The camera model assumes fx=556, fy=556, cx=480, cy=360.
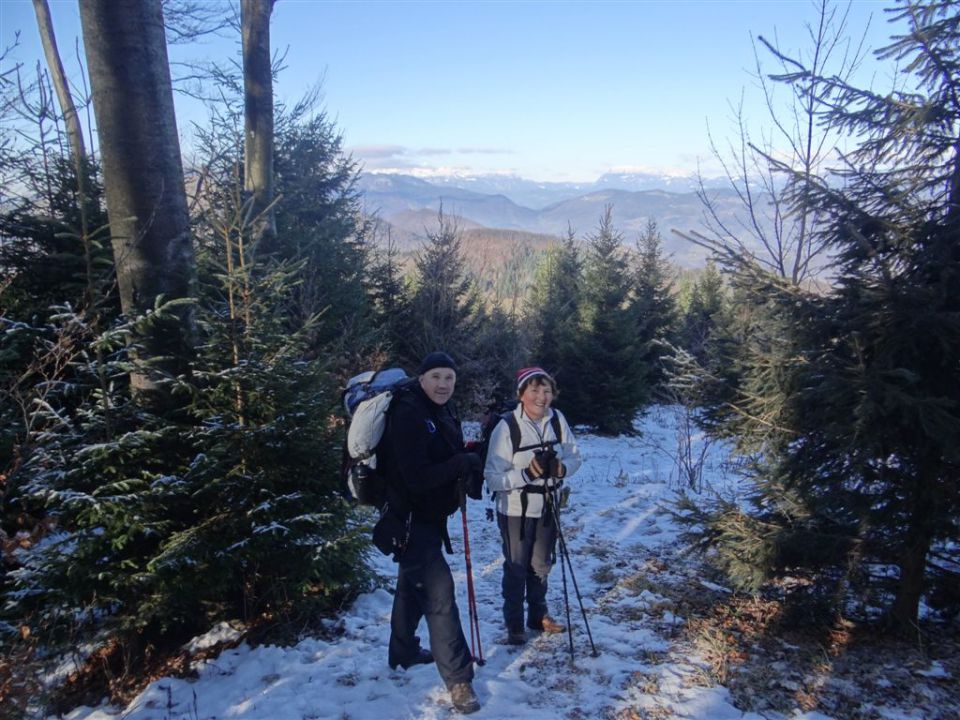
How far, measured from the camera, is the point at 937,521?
4.25 metres

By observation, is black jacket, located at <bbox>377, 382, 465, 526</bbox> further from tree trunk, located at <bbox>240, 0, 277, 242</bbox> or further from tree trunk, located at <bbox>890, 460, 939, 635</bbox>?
tree trunk, located at <bbox>240, 0, 277, 242</bbox>

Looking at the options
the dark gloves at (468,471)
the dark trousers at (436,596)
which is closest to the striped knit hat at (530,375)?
the dark gloves at (468,471)

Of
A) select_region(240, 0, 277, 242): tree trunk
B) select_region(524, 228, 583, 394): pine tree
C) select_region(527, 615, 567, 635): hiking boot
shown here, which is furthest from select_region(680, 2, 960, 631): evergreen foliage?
select_region(524, 228, 583, 394): pine tree

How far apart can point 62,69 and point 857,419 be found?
17593 mm

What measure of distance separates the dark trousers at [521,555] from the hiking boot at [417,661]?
69 cm

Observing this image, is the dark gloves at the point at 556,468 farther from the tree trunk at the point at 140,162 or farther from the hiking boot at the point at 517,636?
the tree trunk at the point at 140,162

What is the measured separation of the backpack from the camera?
369 centimetres

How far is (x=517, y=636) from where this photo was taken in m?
4.49

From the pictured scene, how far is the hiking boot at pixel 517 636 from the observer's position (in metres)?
4.49

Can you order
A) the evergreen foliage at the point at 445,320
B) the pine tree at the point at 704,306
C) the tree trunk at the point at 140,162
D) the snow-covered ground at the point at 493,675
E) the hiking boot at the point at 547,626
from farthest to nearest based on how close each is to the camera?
the pine tree at the point at 704,306 → the evergreen foliage at the point at 445,320 → the hiking boot at the point at 547,626 → the tree trunk at the point at 140,162 → the snow-covered ground at the point at 493,675

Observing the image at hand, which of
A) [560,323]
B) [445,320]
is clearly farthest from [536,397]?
[560,323]

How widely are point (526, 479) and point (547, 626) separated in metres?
1.41

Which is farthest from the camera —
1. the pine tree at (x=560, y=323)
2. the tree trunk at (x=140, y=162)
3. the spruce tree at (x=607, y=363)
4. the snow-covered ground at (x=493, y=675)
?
the pine tree at (x=560, y=323)

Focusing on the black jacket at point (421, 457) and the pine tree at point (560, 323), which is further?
the pine tree at point (560, 323)
